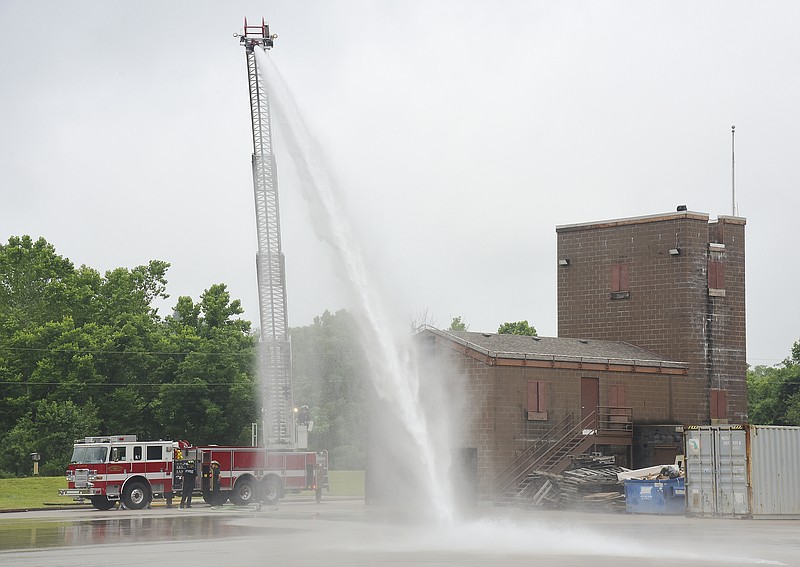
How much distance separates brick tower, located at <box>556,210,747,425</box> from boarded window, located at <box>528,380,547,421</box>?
7.87 metres

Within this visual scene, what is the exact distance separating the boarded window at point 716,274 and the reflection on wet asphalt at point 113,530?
28.1 meters

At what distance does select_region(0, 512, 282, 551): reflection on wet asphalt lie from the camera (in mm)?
29500

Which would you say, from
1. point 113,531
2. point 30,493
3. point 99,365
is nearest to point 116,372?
point 99,365

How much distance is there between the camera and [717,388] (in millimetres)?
58375

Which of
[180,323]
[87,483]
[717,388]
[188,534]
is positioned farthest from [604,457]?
[180,323]

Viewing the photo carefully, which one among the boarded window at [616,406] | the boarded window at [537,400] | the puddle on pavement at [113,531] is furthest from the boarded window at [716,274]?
the puddle on pavement at [113,531]

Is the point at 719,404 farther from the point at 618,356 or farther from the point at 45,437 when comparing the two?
the point at 45,437

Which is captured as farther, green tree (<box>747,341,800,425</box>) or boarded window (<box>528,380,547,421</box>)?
green tree (<box>747,341,800,425</box>)

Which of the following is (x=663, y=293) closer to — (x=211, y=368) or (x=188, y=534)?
(x=188, y=534)

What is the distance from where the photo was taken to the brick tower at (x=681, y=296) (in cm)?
5762

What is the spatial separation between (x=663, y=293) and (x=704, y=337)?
2825 millimetres

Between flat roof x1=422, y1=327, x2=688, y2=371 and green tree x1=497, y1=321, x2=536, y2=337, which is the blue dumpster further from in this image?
green tree x1=497, y1=321, x2=536, y2=337

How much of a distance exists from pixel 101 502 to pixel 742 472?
958 inches

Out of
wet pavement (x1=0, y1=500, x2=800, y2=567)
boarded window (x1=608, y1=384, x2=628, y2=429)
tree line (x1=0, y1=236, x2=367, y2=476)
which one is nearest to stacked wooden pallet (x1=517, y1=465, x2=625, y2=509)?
boarded window (x1=608, y1=384, x2=628, y2=429)
